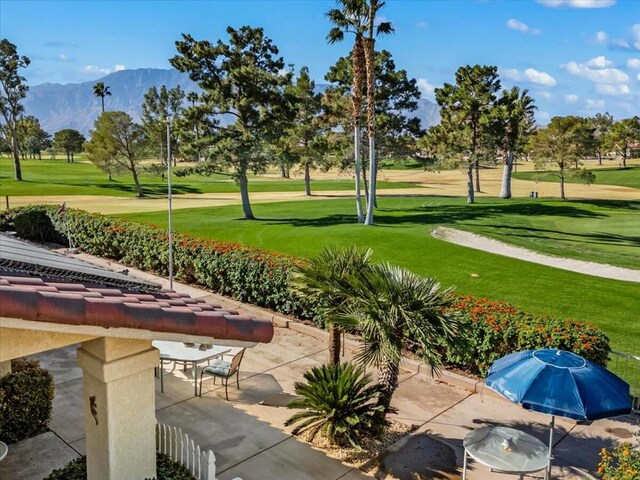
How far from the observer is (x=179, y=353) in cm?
996

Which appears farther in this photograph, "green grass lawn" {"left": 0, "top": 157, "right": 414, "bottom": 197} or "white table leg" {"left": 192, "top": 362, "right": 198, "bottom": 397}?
"green grass lawn" {"left": 0, "top": 157, "right": 414, "bottom": 197}

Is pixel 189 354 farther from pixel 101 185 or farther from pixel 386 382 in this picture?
pixel 101 185

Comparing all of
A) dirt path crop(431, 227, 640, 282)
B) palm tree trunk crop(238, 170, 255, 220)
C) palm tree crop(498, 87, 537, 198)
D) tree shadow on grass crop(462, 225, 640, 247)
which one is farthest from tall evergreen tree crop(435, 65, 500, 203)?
palm tree trunk crop(238, 170, 255, 220)

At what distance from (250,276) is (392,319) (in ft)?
26.3

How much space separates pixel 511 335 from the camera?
32.7 feet

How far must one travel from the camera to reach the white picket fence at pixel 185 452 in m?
6.32

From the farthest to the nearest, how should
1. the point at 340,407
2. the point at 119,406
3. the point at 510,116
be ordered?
1. the point at 510,116
2. the point at 340,407
3. the point at 119,406

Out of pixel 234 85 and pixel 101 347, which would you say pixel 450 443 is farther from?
pixel 234 85

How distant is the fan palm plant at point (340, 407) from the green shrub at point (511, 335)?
1.81m

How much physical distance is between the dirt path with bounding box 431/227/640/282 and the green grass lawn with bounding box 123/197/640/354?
1.24m

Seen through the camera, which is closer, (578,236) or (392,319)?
(392,319)

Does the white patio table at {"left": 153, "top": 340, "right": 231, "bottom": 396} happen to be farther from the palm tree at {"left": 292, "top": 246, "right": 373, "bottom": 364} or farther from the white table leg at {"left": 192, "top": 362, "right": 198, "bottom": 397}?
the palm tree at {"left": 292, "top": 246, "right": 373, "bottom": 364}

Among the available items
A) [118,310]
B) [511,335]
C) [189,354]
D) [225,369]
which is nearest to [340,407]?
[225,369]

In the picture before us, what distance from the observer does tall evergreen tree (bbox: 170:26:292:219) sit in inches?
1260
